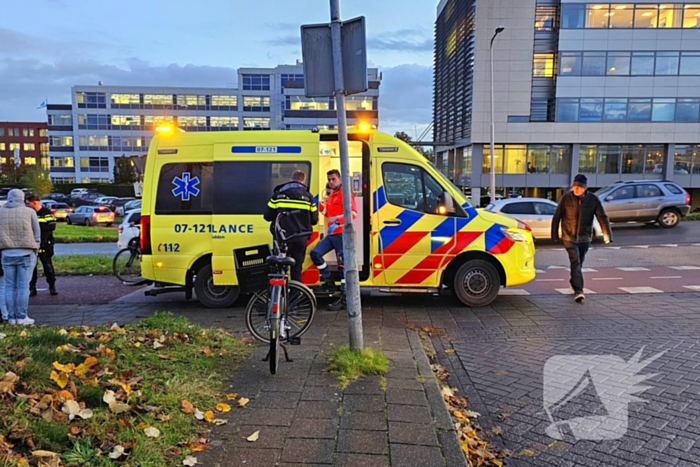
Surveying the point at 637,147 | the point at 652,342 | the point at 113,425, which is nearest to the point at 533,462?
the point at 113,425

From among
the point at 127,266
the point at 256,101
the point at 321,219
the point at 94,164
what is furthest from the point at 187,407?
the point at 94,164

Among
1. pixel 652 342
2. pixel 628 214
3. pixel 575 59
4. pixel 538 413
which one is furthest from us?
pixel 575 59

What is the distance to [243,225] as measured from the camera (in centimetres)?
730

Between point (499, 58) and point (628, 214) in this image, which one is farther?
point (499, 58)

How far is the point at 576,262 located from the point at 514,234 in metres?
1.48

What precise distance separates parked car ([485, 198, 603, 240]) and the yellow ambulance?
8.72 m

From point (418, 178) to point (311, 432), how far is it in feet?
15.6

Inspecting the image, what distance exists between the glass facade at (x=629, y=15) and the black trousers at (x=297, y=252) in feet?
137

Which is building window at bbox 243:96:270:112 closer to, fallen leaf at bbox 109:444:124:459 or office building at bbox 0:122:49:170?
office building at bbox 0:122:49:170

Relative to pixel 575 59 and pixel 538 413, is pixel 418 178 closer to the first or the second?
pixel 538 413

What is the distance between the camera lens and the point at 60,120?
8038cm

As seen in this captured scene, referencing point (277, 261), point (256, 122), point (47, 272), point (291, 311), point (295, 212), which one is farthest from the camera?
point (256, 122)

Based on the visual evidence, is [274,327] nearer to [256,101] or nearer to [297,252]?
[297,252]

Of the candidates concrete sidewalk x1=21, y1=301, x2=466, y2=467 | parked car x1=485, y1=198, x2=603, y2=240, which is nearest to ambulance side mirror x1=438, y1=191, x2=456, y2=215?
concrete sidewalk x1=21, y1=301, x2=466, y2=467
